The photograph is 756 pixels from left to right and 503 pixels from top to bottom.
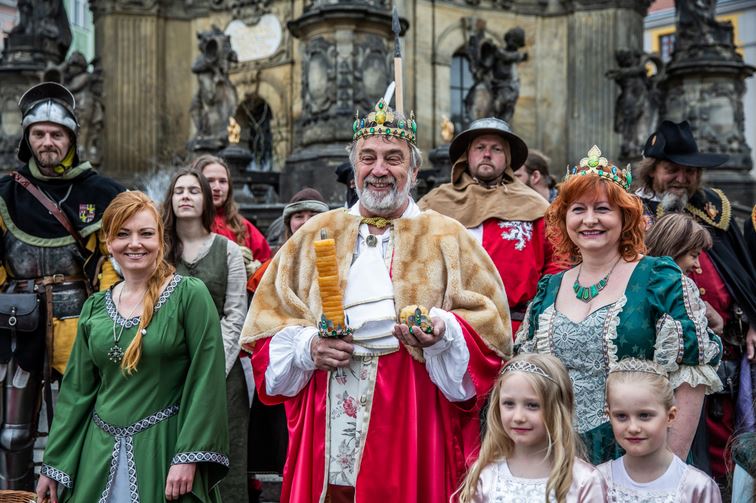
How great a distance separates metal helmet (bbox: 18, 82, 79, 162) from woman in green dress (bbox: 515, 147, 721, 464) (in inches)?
115

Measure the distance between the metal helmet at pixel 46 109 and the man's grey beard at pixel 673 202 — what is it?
3.41 m

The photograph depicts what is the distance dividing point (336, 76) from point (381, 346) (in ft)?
29.9

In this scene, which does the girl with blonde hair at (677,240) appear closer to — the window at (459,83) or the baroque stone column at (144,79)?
the window at (459,83)

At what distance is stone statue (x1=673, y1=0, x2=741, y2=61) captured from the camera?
54.3ft

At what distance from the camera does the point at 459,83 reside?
63.6 ft

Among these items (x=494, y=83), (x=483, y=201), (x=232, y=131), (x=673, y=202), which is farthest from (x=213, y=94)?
(x=673, y=202)

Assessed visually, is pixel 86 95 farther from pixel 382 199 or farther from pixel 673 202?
pixel 382 199

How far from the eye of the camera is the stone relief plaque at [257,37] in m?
18.0

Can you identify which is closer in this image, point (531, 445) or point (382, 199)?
point (531, 445)

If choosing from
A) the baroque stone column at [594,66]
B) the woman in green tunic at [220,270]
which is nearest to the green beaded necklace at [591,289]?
the woman in green tunic at [220,270]

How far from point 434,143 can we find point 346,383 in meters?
14.4

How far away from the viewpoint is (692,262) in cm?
477

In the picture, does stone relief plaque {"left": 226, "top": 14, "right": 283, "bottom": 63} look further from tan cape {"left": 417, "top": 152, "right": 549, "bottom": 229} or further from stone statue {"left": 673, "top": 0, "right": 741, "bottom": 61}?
tan cape {"left": 417, "top": 152, "right": 549, "bottom": 229}

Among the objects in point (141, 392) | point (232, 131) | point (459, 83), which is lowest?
point (141, 392)
